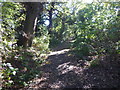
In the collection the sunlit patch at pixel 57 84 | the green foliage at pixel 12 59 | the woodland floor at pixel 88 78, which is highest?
the green foliage at pixel 12 59

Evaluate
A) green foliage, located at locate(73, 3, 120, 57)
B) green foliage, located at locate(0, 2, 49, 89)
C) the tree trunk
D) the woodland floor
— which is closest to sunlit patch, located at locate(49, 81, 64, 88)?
the woodland floor

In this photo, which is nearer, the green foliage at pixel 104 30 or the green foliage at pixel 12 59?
the green foliage at pixel 12 59

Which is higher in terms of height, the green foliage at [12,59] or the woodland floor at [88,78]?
the green foliage at [12,59]

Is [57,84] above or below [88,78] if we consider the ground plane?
below

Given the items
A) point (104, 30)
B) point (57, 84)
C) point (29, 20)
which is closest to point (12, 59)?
point (57, 84)

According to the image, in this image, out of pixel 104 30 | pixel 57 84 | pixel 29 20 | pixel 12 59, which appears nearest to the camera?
pixel 57 84

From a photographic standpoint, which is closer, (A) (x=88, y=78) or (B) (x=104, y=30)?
(A) (x=88, y=78)

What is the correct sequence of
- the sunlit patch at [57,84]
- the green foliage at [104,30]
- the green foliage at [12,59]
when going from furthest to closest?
the green foliage at [104,30]
the sunlit patch at [57,84]
the green foliage at [12,59]

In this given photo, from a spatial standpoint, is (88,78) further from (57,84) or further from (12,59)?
(12,59)

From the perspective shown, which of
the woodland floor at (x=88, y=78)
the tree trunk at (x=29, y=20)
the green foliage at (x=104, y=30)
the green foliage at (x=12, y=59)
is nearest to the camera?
the green foliage at (x=12, y=59)

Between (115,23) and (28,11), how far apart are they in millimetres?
5290

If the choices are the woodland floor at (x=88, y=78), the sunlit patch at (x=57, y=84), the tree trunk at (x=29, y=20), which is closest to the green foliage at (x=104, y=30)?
the woodland floor at (x=88, y=78)

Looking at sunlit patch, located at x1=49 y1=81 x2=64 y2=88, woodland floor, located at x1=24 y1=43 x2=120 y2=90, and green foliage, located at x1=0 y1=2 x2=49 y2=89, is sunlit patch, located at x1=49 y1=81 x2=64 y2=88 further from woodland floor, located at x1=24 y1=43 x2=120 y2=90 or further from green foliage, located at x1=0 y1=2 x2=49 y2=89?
green foliage, located at x1=0 y1=2 x2=49 y2=89

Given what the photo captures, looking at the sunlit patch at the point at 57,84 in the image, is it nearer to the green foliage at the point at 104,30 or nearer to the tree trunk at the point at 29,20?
the green foliage at the point at 104,30
